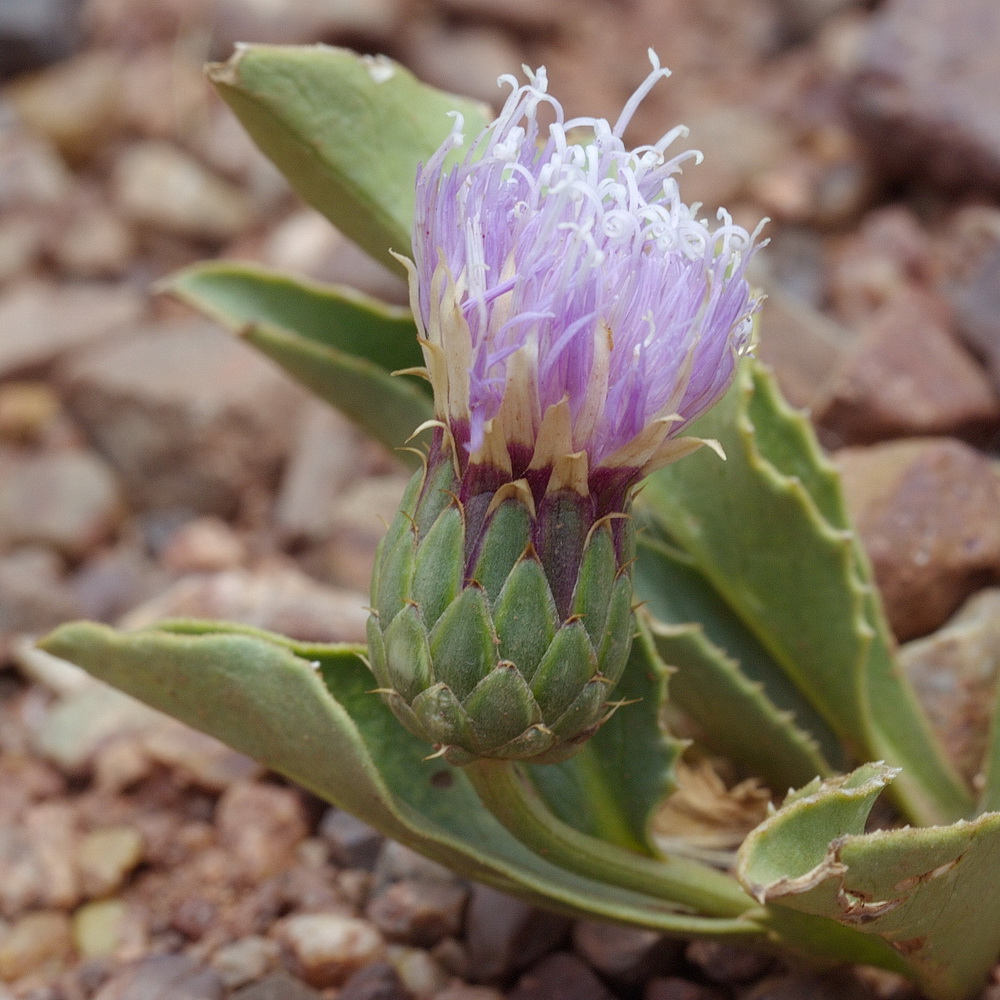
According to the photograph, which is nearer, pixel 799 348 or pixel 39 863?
pixel 39 863

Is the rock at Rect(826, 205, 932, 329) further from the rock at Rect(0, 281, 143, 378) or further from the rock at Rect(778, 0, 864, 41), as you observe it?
the rock at Rect(0, 281, 143, 378)

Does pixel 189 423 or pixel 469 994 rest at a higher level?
pixel 189 423

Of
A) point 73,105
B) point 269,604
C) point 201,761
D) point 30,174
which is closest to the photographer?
point 201,761

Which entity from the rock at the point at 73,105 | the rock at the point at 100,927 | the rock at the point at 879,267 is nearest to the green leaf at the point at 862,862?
the rock at the point at 100,927

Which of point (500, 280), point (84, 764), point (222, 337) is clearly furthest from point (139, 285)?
point (500, 280)

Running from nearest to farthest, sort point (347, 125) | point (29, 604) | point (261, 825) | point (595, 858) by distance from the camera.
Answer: point (595, 858) → point (347, 125) → point (261, 825) → point (29, 604)

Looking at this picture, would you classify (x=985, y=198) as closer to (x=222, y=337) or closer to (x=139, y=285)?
(x=222, y=337)

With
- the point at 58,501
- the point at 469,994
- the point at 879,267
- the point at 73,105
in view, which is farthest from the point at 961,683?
the point at 73,105

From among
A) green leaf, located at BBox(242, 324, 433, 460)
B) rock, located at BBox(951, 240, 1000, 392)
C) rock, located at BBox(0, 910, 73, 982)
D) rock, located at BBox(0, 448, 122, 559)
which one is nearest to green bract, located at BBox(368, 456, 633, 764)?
green leaf, located at BBox(242, 324, 433, 460)

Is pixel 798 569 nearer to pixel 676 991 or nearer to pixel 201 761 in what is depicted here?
pixel 676 991
